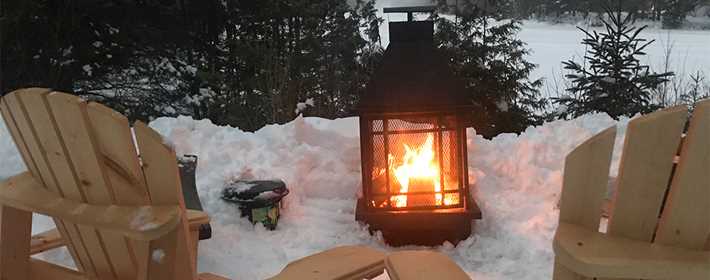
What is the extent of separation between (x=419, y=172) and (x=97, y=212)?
5.42 ft

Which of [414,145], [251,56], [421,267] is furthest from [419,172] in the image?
[251,56]

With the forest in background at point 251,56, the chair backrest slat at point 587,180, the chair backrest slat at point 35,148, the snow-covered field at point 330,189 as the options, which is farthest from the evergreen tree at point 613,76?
the chair backrest slat at point 35,148

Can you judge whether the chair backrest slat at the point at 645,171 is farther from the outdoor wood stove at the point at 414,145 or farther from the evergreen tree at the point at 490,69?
the evergreen tree at the point at 490,69

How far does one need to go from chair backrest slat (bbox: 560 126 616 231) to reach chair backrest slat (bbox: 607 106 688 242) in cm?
3

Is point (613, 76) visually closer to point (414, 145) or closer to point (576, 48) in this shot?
point (576, 48)

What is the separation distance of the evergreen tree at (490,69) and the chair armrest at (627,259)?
386cm

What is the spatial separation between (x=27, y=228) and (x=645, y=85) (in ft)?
14.5

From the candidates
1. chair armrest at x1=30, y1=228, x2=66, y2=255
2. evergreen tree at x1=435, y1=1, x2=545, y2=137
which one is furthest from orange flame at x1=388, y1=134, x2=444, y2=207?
evergreen tree at x1=435, y1=1, x2=545, y2=137

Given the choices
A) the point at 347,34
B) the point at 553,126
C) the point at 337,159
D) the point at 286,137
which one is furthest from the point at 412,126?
the point at 347,34

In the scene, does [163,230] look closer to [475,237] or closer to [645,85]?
[475,237]

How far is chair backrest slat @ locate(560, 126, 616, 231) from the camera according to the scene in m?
1.18

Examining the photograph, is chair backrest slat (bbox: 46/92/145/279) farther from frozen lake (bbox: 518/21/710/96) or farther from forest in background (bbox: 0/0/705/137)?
frozen lake (bbox: 518/21/710/96)

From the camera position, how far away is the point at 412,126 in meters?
2.70

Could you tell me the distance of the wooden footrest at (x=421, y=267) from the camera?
59.2 inches
